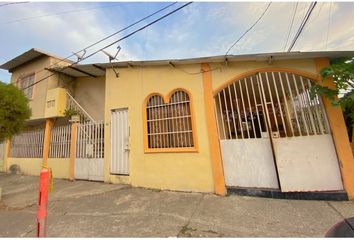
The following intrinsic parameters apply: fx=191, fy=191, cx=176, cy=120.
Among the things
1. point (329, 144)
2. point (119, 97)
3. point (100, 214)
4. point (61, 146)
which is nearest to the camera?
point (100, 214)

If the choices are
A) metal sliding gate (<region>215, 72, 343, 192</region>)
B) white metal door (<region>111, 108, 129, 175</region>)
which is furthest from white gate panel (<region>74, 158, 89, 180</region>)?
metal sliding gate (<region>215, 72, 343, 192</region>)

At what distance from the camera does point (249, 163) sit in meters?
4.78

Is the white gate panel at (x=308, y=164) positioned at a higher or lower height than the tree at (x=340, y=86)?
lower

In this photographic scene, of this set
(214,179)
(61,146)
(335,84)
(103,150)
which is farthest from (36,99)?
(335,84)

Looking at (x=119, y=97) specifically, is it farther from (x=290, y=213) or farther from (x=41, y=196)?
(x=290, y=213)

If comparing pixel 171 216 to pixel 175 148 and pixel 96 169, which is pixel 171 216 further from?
pixel 96 169

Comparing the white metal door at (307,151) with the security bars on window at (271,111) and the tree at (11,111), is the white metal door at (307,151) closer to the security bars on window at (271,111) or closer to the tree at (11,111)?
the security bars on window at (271,111)

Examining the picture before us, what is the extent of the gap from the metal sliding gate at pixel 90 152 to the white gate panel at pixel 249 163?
14.6 ft

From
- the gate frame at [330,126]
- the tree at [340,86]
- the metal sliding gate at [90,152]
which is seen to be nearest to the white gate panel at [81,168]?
the metal sliding gate at [90,152]

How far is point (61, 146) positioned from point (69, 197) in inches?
147

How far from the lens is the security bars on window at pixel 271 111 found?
4602mm

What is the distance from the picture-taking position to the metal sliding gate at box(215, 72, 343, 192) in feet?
14.1

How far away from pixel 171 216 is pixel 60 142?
682 centimetres

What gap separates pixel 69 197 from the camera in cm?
525
